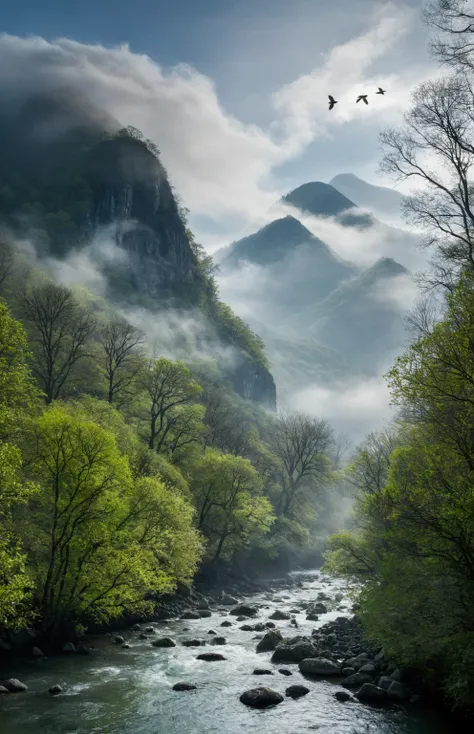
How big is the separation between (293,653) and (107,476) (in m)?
14.2

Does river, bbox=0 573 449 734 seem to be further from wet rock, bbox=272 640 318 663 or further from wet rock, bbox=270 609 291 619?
wet rock, bbox=270 609 291 619

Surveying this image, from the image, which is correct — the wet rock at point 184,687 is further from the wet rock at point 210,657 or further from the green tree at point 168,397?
the green tree at point 168,397

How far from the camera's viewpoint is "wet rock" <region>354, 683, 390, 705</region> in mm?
19859

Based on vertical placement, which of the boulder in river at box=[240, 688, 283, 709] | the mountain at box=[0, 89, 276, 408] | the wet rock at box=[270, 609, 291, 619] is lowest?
the wet rock at box=[270, 609, 291, 619]

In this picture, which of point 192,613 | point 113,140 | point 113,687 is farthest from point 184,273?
point 113,687

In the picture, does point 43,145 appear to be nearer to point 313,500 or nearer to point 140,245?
point 140,245

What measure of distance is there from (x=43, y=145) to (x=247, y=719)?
612ft

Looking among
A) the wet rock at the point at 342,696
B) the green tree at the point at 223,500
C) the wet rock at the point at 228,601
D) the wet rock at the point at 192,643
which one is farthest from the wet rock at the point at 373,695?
the green tree at the point at 223,500

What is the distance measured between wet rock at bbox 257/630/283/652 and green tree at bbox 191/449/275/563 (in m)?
20.5

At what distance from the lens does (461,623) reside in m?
16.7

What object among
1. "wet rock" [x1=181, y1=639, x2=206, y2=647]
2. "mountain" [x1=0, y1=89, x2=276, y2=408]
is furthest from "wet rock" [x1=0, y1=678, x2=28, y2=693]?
"mountain" [x1=0, y1=89, x2=276, y2=408]

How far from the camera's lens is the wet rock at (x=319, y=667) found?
931 inches

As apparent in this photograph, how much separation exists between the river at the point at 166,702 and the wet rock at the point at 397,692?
942mm

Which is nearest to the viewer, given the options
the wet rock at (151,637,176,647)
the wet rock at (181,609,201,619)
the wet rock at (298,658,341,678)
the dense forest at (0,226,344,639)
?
the wet rock at (298,658,341,678)
